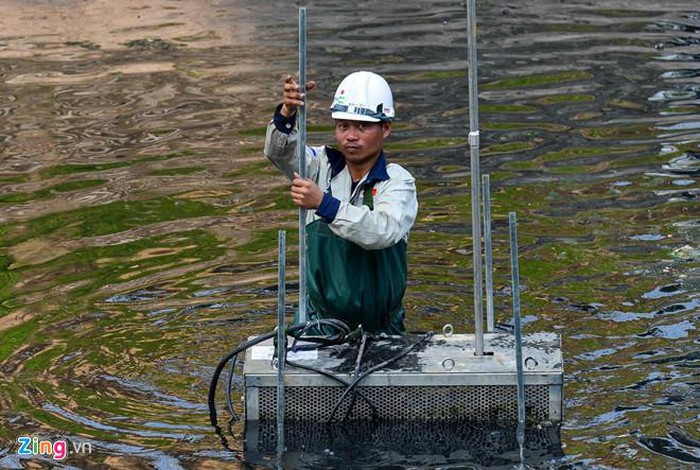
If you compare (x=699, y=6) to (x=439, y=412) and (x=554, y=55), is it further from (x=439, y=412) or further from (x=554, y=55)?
(x=439, y=412)

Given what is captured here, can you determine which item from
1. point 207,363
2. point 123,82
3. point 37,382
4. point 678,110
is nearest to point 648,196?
point 678,110

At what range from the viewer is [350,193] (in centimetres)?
695

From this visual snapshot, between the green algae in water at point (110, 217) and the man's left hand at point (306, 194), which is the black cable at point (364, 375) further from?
the green algae in water at point (110, 217)

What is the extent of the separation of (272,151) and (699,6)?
38.9ft

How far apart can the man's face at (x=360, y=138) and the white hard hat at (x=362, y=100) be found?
0.17 ft

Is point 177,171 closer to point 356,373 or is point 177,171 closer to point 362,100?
point 362,100

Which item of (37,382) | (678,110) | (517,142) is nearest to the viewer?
(37,382)

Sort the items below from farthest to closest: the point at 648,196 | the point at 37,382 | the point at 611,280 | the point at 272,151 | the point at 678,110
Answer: the point at 678,110, the point at 648,196, the point at 611,280, the point at 37,382, the point at 272,151

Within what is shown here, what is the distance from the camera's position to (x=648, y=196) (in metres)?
10.2

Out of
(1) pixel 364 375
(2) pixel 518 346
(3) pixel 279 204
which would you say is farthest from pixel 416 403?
(3) pixel 279 204

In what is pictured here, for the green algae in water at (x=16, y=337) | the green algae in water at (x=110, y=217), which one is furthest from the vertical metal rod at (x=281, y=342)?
the green algae in water at (x=110, y=217)

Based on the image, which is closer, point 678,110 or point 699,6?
point 678,110

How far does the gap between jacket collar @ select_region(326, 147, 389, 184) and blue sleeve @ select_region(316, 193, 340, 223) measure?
0.49 meters

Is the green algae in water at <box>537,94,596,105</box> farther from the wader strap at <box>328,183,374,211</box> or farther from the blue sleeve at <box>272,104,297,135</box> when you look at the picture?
the blue sleeve at <box>272,104,297,135</box>
